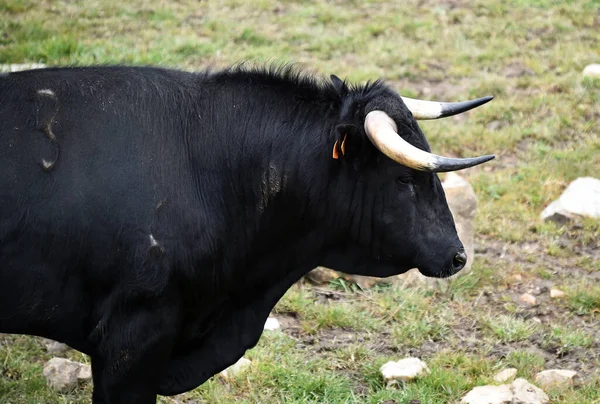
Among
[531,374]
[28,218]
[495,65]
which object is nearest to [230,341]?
[28,218]

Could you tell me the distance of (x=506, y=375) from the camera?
5.73m

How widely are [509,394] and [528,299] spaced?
1613mm

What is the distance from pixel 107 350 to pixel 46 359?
1601 millimetres

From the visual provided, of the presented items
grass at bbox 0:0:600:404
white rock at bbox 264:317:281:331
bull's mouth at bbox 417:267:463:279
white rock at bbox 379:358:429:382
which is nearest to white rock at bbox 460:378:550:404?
grass at bbox 0:0:600:404

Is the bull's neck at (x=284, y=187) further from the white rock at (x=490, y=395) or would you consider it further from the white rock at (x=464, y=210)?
the white rock at (x=464, y=210)

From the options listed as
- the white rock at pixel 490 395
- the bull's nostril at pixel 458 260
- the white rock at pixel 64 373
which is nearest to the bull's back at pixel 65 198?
the white rock at pixel 64 373

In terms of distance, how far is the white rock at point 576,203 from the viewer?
7.86 metres

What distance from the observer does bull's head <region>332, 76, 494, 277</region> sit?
447cm

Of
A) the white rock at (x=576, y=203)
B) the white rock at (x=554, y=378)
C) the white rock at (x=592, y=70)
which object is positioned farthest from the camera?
the white rock at (x=592, y=70)

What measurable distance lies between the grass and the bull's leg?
3.08ft

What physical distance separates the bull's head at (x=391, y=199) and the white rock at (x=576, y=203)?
3.37m

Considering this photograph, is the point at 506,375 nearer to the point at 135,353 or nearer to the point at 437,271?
the point at 437,271

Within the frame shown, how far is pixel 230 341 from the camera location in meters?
4.78

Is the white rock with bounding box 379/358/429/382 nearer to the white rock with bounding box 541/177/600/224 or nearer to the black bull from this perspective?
the black bull
